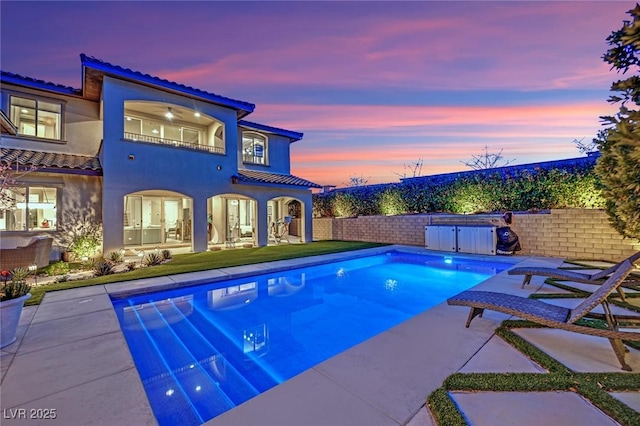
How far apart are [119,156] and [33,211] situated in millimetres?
3462

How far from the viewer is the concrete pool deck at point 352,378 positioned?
2184 mm

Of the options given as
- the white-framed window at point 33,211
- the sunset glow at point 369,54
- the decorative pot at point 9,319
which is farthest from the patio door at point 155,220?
the decorative pot at point 9,319

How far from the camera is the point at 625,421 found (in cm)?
202

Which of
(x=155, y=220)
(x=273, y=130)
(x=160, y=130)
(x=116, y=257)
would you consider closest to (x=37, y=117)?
(x=160, y=130)

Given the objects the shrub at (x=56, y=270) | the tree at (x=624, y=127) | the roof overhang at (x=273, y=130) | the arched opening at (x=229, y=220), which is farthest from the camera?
the arched opening at (x=229, y=220)

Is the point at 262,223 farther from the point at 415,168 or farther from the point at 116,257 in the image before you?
the point at 415,168

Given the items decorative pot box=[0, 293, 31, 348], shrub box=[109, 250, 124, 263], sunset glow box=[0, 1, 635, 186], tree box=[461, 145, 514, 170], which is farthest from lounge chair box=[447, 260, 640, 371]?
tree box=[461, 145, 514, 170]

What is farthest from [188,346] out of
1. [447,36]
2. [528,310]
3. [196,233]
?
[447,36]

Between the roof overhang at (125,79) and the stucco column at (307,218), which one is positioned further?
the stucco column at (307,218)

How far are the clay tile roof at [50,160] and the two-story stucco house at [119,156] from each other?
0.10 ft

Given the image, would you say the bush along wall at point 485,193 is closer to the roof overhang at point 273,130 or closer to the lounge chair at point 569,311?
the roof overhang at point 273,130

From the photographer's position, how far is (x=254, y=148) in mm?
17016

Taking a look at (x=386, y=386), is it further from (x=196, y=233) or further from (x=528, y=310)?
(x=196, y=233)

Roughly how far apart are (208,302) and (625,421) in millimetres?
6367
